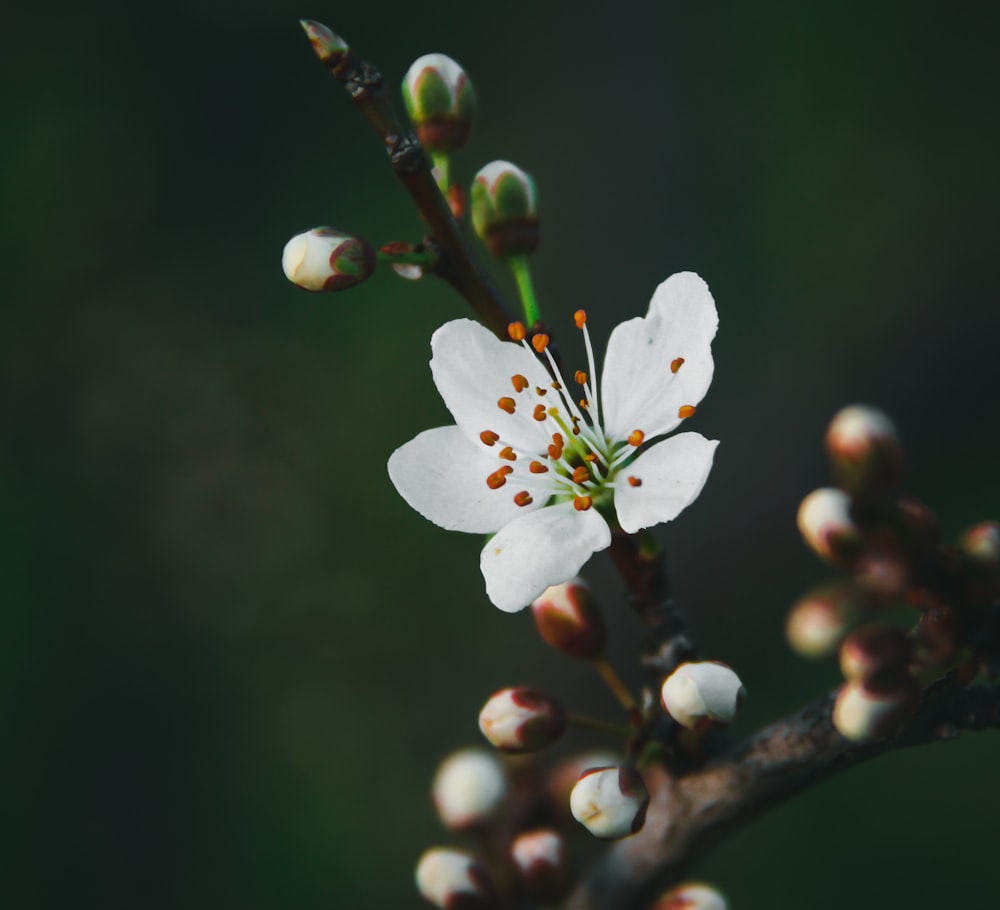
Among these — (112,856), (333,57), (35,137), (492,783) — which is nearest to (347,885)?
(112,856)

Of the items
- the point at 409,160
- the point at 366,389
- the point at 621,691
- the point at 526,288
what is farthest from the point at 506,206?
the point at 366,389

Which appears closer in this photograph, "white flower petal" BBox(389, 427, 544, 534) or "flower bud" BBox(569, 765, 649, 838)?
"flower bud" BBox(569, 765, 649, 838)

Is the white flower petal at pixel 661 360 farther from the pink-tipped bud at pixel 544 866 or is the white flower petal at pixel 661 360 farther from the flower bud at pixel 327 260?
the pink-tipped bud at pixel 544 866

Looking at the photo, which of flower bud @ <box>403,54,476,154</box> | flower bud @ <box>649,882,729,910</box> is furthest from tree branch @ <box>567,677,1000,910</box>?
flower bud @ <box>403,54,476,154</box>

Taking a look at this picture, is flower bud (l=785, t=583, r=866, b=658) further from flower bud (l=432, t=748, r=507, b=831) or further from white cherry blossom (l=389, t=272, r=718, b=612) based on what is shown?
flower bud (l=432, t=748, r=507, b=831)

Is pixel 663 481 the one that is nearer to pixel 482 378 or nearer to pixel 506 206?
pixel 482 378

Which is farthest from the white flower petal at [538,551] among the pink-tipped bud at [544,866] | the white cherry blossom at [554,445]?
the pink-tipped bud at [544,866]
